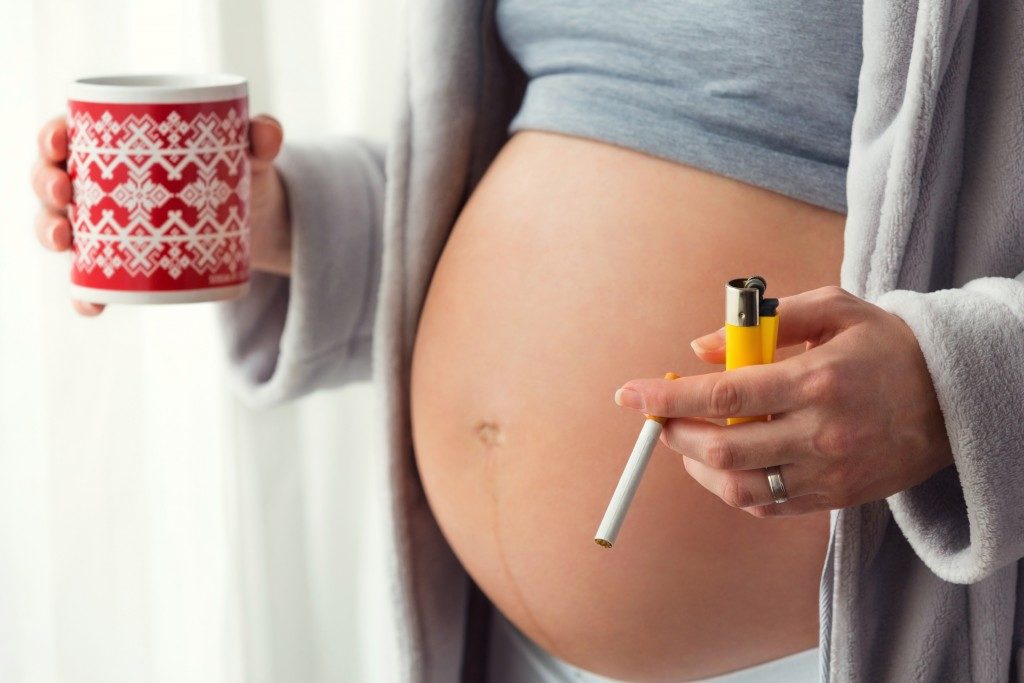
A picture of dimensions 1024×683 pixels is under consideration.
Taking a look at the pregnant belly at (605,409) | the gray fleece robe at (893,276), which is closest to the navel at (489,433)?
the pregnant belly at (605,409)

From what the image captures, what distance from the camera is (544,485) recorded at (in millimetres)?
762

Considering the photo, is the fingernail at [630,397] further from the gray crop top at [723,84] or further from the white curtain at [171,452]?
the white curtain at [171,452]

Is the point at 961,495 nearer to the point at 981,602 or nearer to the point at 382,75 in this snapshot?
the point at 981,602

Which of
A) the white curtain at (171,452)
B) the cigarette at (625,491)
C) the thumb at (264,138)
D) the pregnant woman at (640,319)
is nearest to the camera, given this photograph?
the cigarette at (625,491)

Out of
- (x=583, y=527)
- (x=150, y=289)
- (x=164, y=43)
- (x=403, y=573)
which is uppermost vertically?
(x=164, y=43)

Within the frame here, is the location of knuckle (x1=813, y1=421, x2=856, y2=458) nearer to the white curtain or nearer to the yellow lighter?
the yellow lighter

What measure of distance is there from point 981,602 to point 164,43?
91 cm

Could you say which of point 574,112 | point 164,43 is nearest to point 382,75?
point 164,43

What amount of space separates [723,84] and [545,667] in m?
0.51

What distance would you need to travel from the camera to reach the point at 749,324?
0.50 m

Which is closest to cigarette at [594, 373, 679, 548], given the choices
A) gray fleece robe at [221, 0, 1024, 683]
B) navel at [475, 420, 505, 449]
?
gray fleece robe at [221, 0, 1024, 683]

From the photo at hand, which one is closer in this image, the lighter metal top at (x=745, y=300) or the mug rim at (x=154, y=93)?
the lighter metal top at (x=745, y=300)

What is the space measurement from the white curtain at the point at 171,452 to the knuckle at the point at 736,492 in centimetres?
45

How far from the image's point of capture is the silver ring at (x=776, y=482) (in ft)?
1.75
